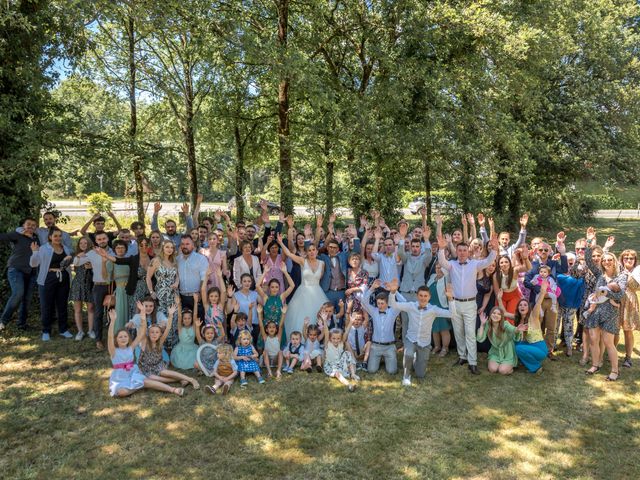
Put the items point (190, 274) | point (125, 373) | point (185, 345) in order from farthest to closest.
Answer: point (190, 274) < point (185, 345) < point (125, 373)

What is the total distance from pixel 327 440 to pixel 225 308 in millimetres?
2885

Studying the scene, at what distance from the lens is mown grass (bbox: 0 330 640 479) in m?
4.42

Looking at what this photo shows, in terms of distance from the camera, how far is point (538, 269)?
7.14 metres

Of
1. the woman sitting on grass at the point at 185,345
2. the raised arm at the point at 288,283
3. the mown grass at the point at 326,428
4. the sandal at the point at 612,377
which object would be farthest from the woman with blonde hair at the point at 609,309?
the woman sitting on grass at the point at 185,345

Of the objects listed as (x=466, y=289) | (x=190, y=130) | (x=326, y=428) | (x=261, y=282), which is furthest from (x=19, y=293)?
(x=190, y=130)

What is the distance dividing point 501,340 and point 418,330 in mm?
1321

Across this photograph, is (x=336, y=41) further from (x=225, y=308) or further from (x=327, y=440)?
(x=327, y=440)

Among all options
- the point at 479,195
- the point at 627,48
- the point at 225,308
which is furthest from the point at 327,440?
the point at 627,48

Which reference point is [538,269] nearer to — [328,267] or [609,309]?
[609,309]

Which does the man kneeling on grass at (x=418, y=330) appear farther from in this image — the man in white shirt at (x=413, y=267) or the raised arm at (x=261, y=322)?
the raised arm at (x=261, y=322)

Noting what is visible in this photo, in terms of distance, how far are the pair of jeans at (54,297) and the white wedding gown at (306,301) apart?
13.1 ft

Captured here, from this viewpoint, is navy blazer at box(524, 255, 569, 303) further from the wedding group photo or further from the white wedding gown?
the white wedding gown

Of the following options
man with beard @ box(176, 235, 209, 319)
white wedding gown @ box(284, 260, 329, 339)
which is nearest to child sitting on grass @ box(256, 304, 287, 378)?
white wedding gown @ box(284, 260, 329, 339)

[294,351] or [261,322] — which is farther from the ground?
[261,322]
